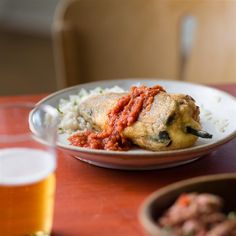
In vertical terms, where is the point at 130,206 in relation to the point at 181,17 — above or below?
below

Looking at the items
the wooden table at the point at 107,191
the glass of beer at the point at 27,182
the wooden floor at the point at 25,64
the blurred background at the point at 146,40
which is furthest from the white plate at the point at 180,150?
the wooden floor at the point at 25,64

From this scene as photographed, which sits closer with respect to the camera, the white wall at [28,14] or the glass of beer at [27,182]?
the glass of beer at [27,182]

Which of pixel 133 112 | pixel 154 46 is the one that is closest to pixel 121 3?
pixel 154 46

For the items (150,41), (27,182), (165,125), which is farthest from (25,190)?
(150,41)

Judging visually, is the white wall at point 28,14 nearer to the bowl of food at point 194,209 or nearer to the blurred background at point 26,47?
the blurred background at point 26,47

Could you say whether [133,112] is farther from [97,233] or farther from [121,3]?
[121,3]

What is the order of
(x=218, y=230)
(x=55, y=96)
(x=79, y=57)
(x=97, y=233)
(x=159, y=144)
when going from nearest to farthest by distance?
(x=218, y=230) < (x=97, y=233) < (x=159, y=144) < (x=55, y=96) < (x=79, y=57)

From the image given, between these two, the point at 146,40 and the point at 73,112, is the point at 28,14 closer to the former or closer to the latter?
the point at 146,40

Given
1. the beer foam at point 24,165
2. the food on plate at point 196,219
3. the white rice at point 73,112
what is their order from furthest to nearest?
the white rice at point 73,112
the beer foam at point 24,165
the food on plate at point 196,219
